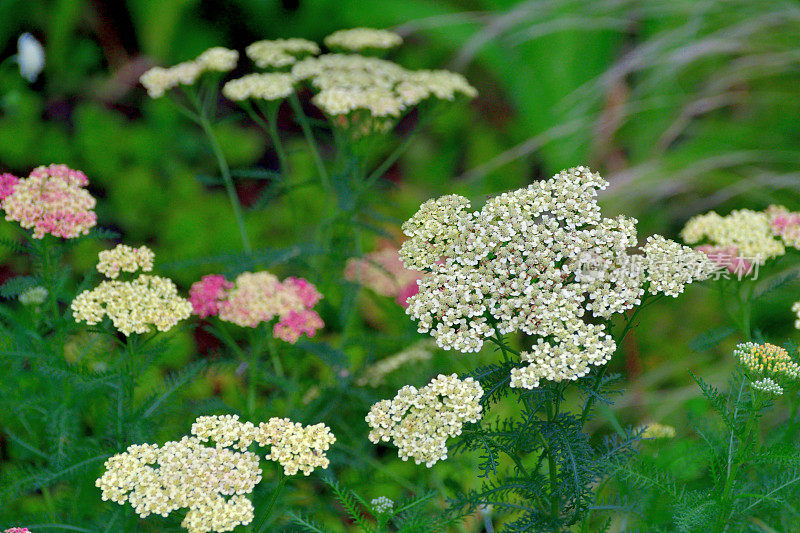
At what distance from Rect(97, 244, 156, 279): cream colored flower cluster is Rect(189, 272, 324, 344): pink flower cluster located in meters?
0.21

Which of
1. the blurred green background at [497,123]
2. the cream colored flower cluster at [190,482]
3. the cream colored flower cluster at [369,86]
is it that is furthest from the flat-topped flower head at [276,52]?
the cream colored flower cluster at [190,482]

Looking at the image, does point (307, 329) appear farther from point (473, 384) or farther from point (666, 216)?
point (666, 216)

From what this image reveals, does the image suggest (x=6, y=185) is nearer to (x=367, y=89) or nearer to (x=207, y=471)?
(x=207, y=471)

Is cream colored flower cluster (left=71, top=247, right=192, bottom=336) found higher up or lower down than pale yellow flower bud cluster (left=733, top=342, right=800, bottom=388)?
higher up

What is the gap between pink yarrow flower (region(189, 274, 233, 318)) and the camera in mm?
1960

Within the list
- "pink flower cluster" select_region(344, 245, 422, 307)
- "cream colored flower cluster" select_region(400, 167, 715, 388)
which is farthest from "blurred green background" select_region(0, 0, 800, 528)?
"cream colored flower cluster" select_region(400, 167, 715, 388)

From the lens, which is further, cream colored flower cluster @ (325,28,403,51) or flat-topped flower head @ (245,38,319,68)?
cream colored flower cluster @ (325,28,403,51)

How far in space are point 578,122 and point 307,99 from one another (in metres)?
2.51

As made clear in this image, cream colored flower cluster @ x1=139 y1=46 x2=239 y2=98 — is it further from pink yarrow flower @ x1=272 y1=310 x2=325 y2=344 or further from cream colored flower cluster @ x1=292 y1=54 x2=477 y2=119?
pink yarrow flower @ x1=272 y1=310 x2=325 y2=344

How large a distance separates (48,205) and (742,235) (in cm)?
169

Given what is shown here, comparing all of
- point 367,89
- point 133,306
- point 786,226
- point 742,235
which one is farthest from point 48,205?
point 786,226

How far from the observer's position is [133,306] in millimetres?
1619

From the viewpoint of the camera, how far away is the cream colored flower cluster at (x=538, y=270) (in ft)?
4.53

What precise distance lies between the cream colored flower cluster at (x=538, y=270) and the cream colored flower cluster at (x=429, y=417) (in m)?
0.08
